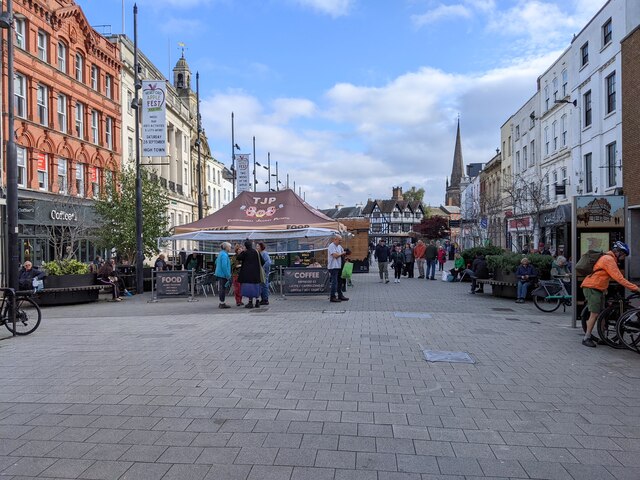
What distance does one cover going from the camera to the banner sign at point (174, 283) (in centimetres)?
1586

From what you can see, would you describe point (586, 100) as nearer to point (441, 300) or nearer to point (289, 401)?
point (441, 300)

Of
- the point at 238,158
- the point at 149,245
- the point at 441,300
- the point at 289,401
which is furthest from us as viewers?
the point at 238,158

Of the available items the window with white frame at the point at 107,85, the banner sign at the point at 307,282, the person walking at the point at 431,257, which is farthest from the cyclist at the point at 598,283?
the window with white frame at the point at 107,85

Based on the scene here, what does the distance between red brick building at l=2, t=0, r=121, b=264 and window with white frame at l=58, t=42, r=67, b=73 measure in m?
0.05

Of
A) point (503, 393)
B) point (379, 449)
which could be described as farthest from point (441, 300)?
point (379, 449)

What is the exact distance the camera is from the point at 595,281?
837 centimetres

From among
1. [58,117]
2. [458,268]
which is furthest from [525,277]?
[58,117]

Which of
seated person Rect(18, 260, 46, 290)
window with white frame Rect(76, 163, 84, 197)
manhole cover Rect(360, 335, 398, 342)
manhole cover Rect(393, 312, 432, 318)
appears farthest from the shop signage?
manhole cover Rect(360, 335, 398, 342)

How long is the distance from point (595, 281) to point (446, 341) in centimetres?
242

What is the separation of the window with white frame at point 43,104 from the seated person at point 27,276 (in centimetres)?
1469

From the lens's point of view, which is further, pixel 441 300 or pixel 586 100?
pixel 586 100

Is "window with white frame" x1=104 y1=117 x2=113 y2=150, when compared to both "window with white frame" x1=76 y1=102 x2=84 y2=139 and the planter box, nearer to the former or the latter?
"window with white frame" x1=76 y1=102 x2=84 y2=139

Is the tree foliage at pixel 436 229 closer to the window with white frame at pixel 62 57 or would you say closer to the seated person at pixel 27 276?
the window with white frame at pixel 62 57

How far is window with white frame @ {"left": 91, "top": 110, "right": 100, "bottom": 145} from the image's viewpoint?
32125 mm
